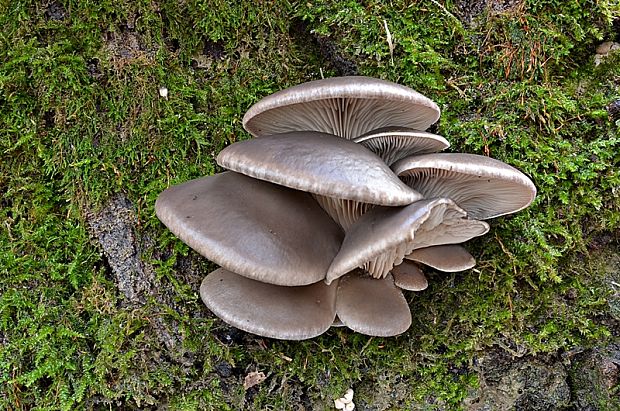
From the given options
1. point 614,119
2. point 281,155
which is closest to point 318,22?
point 281,155

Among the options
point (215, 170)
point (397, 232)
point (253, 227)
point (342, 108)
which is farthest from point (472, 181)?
point (215, 170)

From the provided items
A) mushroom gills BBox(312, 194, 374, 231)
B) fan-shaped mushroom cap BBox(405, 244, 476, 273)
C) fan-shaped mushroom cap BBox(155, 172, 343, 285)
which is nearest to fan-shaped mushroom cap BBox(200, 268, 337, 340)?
fan-shaped mushroom cap BBox(155, 172, 343, 285)

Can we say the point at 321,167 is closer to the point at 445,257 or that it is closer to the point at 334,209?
the point at 334,209

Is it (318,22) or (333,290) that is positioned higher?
(318,22)

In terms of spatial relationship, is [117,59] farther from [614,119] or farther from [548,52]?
[614,119]

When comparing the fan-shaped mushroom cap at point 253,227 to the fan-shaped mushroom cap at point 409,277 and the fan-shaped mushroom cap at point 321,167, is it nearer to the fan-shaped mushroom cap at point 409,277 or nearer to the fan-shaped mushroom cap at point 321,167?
the fan-shaped mushroom cap at point 321,167

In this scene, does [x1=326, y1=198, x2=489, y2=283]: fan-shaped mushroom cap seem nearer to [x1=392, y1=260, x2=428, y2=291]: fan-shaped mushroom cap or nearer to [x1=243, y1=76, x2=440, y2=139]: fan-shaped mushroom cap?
[x1=392, y1=260, x2=428, y2=291]: fan-shaped mushroom cap

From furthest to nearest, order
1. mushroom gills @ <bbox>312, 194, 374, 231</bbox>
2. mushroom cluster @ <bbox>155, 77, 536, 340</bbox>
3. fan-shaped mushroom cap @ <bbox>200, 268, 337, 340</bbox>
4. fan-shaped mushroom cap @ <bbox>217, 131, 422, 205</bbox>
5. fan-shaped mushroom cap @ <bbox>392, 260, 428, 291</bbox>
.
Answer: fan-shaped mushroom cap @ <bbox>392, 260, 428, 291</bbox>, mushroom gills @ <bbox>312, 194, 374, 231</bbox>, fan-shaped mushroom cap @ <bbox>200, 268, 337, 340</bbox>, mushroom cluster @ <bbox>155, 77, 536, 340</bbox>, fan-shaped mushroom cap @ <bbox>217, 131, 422, 205</bbox>
